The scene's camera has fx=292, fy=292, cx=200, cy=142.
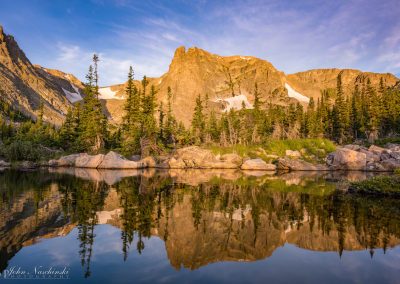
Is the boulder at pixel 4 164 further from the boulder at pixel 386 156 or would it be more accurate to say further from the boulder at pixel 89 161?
the boulder at pixel 386 156

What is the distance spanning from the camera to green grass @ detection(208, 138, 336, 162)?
60719 mm

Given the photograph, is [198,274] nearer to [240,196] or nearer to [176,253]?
[176,253]

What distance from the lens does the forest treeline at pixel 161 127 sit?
6106 centimetres

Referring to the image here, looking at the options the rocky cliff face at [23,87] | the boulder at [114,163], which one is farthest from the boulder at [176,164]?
the rocky cliff face at [23,87]

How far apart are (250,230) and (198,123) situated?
70182 millimetres

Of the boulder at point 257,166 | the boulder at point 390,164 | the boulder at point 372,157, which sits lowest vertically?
the boulder at point 257,166

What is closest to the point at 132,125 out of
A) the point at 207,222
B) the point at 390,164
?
the point at 390,164

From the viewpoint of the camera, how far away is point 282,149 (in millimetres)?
63000

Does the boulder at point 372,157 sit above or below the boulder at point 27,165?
above

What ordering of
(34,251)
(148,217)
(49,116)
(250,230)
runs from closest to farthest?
(34,251) < (250,230) < (148,217) < (49,116)

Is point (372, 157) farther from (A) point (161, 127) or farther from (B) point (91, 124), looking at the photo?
(B) point (91, 124)

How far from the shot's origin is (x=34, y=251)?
29.6 feet

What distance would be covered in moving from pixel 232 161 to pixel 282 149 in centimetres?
1297

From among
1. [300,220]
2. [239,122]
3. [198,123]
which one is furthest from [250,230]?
[239,122]
